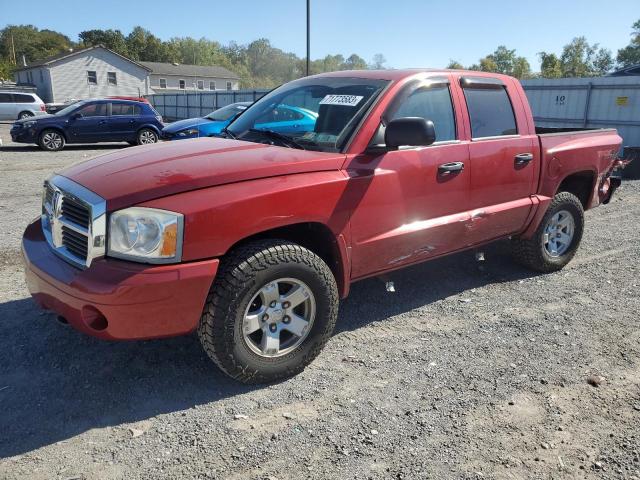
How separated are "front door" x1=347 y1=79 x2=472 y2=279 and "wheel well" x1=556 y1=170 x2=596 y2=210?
1887 millimetres

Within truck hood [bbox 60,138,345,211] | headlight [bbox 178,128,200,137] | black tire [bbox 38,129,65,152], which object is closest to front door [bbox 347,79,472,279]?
truck hood [bbox 60,138,345,211]

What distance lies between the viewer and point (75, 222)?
293 cm

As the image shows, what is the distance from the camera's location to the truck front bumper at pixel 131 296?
2623 millimetres

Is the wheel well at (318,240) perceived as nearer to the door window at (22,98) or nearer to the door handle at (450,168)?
the door handle at (450,168)

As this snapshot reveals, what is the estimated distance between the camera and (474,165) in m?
4.09

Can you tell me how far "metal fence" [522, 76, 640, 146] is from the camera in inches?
526

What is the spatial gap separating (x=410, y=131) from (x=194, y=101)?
30.7m

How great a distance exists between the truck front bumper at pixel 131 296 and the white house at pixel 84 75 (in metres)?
51.9

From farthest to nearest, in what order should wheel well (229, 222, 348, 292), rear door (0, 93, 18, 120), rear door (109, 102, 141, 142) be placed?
rear door (0, 93, 18, 120), rear door (109, 102, 141, 142), wheel well (229, 222, 348, 292)

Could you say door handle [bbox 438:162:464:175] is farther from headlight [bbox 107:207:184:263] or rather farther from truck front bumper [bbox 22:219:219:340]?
headlight [bbox 107:207:184:263]

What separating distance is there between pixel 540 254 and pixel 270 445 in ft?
11.6

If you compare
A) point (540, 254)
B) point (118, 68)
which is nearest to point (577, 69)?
point (118, 68)

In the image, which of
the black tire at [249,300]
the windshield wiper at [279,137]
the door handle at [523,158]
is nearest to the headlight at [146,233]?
the black tire at [249,300]

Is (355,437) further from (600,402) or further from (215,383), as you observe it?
(600,402)
